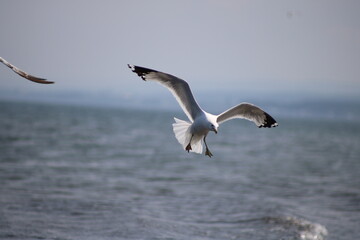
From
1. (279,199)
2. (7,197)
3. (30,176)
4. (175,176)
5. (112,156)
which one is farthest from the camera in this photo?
(112,156)

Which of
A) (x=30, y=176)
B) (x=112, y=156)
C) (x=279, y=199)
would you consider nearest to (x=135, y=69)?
(x=279, y=199)

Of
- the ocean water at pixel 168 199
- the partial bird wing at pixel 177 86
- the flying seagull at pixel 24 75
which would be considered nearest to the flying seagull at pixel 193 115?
the partial bird wing at pixel 177 86

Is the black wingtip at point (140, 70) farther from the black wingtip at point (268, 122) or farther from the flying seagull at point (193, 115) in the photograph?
the black wingtip at point (268, 122)

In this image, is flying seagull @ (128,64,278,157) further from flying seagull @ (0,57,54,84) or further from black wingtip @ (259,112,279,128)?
flying seagull @ (0,57,54,84)

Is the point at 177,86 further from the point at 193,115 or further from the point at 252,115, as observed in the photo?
the point at 252,115

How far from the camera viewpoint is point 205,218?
1234cm

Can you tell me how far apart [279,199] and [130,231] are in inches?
256

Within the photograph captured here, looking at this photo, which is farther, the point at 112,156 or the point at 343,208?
the point at 112,156

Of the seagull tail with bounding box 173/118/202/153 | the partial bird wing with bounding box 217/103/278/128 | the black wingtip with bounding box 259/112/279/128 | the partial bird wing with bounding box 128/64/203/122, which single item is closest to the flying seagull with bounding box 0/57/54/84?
the partial bird wing with bounding box 128/64/203/122

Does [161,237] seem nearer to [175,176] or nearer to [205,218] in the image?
[205,218]

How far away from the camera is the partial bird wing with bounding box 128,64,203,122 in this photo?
8641mm

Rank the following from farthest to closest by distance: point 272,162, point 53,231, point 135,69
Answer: point 272,162 < point 53,231 < point 135,69

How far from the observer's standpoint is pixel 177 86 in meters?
9.23

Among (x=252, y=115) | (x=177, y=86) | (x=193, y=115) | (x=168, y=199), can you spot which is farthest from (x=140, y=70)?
(x=168, y=199)
